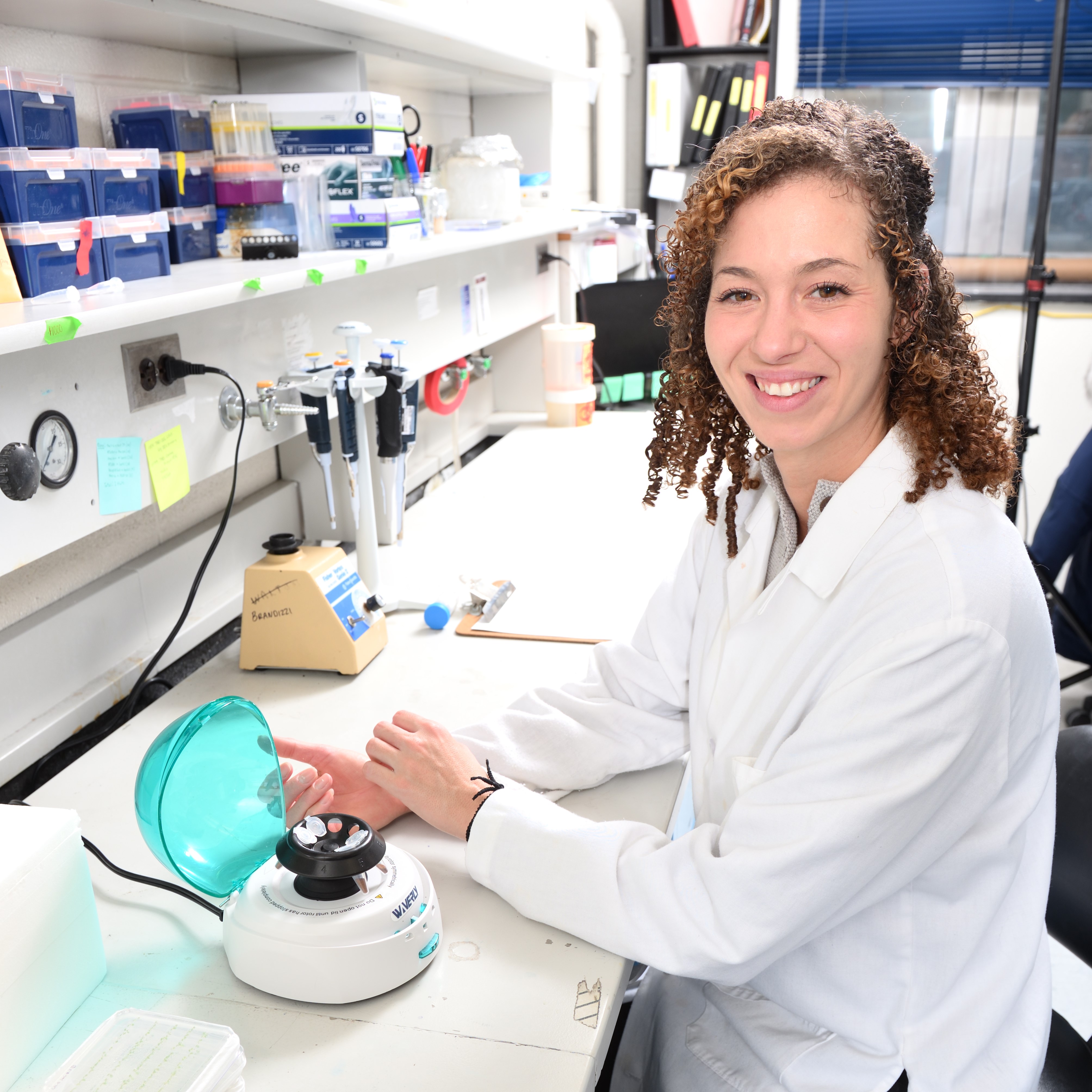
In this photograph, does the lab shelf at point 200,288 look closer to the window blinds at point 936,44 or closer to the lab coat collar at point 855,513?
the lab coat collar at point 855,513

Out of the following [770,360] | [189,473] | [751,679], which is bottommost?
[751,679]

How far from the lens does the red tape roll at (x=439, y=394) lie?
2223 mm

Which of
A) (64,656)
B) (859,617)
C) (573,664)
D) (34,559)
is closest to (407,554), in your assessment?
(573,664)

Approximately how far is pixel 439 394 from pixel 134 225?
47.4 inches

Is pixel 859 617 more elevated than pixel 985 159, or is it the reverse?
pixel 985 159

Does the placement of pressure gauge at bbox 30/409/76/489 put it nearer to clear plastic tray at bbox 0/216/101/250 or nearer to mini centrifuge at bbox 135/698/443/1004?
clear plastic tray at bbox 0/216/101/250

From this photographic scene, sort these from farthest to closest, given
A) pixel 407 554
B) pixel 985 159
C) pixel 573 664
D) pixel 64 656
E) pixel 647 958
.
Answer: pixel 985 159 < pixel 407 554 < pixel 573 664 < pixel 64 656 < pixel 647 958

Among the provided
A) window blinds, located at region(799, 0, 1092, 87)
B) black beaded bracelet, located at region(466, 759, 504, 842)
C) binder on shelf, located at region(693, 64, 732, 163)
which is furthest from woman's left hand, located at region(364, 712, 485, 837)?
window blinds, located at region(799, 0, 1092, 87)

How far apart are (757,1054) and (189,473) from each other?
960 mm

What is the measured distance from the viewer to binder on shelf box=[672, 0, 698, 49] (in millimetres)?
3693

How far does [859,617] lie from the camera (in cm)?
89

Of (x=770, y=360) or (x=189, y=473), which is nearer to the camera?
(x=770, y=360)

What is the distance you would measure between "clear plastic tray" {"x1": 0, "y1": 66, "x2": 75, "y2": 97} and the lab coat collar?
0.89 meters

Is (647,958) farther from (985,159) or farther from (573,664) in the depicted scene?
(985,159)
